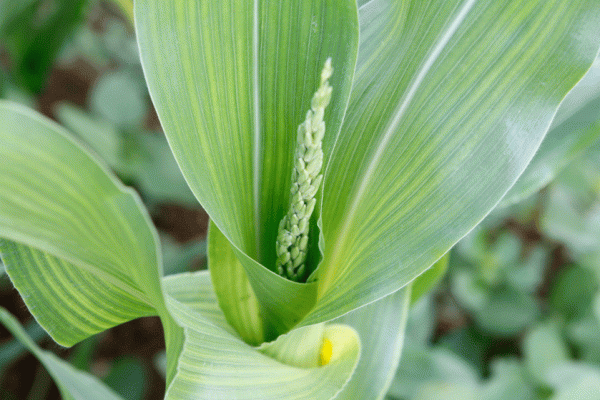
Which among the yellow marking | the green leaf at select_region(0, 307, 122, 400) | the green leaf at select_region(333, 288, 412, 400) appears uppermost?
the yellow marking

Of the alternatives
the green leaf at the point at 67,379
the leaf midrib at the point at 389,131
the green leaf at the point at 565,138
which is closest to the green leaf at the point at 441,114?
the leaf midrib at the point at 389,131

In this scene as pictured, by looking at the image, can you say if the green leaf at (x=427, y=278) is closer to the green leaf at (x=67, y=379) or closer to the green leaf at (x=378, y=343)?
the green leaf at (x=378, y=343)

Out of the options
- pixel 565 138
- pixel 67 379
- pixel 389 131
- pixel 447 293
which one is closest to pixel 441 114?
pixel 389 131

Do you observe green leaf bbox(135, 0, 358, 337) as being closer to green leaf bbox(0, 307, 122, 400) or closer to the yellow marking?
the yellow marking

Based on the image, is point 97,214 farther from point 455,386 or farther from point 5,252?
point 455,386

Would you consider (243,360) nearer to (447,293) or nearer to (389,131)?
(389,131)

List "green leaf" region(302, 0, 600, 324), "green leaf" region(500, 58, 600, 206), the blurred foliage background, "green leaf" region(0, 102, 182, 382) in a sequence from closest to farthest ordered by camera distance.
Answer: "green leaf" region(0, 102, 182, 382) < "green leaf" region(302, 0, 600, 324) < "green leaf" region(500, 58, 600, 206) < the blurred foliage background

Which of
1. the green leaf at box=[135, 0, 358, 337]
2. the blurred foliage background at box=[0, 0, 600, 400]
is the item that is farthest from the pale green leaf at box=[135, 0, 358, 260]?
the blurred foliage background at box=[0, 0, 600, 400]
